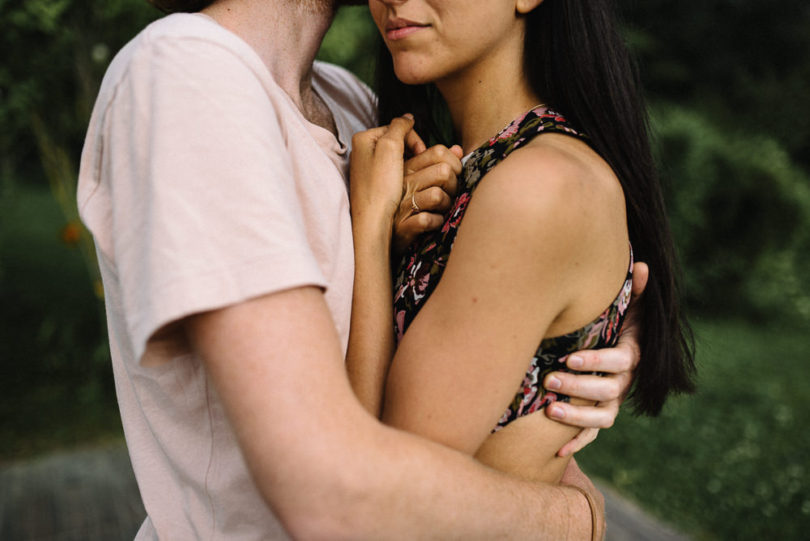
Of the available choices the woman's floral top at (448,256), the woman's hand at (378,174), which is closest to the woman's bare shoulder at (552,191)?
the woman's floral top at (448,256)

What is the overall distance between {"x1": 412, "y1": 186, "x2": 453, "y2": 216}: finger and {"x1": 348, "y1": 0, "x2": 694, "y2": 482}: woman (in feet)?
0.08

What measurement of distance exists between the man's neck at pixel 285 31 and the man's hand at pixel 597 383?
32.5 inches

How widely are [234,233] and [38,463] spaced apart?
5.04m

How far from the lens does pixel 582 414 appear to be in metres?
1.51

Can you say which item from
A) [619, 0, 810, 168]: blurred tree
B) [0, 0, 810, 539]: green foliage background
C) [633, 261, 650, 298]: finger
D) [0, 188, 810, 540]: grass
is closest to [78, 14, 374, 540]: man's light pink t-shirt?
[633, 261, 650, 298]: finger

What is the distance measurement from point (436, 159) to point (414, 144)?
0.51 feet

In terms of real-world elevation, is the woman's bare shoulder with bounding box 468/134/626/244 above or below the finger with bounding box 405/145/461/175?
above

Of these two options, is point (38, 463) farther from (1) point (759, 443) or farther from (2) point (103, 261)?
(1) point (759, 443)

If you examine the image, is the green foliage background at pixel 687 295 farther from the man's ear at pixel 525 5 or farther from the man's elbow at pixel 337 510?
the man's elbow at pixel 337 510

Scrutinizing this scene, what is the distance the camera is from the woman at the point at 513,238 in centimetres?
122

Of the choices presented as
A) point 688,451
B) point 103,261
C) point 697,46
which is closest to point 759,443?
point 688,451

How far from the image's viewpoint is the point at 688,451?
5.50 meters

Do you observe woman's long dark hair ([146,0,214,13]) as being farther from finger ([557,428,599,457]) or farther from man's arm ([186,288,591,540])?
finger ([557,428,599,457])

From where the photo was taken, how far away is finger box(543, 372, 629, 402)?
1.44 metres
